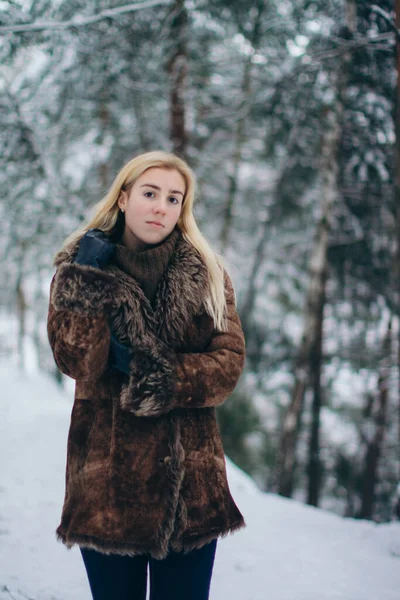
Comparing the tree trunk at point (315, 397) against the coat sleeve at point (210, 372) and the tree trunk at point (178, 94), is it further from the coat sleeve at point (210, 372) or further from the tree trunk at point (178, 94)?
the coat sleeve at point (210, 372)

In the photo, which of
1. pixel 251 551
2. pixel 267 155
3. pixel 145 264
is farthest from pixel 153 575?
pixel 267 155

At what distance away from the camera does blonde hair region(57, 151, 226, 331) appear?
190 centimetres

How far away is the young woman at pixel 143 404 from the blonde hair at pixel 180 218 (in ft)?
0.05

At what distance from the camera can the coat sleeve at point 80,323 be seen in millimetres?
1688

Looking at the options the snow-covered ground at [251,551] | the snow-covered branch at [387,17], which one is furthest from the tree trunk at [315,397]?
the snow-covered branch at [387,17]

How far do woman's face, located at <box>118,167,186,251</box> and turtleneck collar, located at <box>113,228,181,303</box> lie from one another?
0.21 feet

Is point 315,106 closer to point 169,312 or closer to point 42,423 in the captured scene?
point 42,423

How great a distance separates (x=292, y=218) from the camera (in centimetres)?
1193

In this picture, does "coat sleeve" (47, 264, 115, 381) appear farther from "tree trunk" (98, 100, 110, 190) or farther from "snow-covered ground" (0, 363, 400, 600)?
"tree trunk" (98, 100, 110, 190)

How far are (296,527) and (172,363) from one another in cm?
370

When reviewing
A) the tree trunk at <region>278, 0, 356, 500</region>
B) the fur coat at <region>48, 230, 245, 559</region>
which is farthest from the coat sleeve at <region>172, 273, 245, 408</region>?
the tree trunk at <region>278, 0, 356, 500</region>

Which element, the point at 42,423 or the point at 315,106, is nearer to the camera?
the point at 42,423

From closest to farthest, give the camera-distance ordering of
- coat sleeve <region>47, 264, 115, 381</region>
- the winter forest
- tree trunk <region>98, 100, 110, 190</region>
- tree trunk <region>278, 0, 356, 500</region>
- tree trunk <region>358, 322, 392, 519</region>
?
coat sleeve <region>47, 264, 115, 381</region> < the winter forest < tree trunk <region>278, 0, 356, 500</region> < tree trunk <region>98, 100, 110, 190</region> < tree trunk <region>358, 322, 392, 519</region>

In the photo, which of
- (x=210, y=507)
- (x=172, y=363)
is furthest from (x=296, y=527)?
(x=172, y=363)
